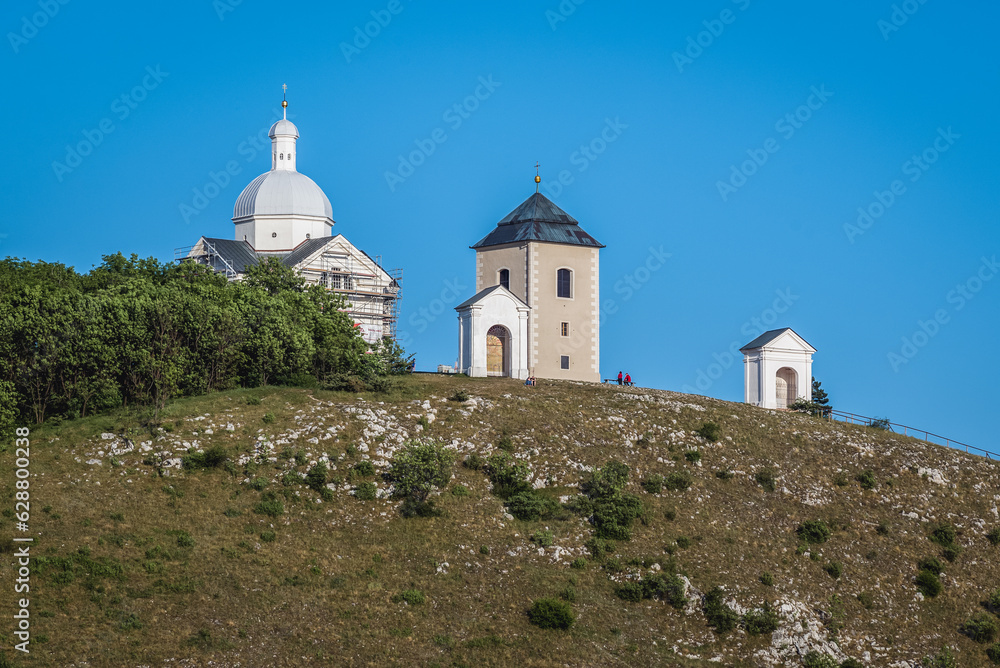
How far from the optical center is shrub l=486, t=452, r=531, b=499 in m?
54.0

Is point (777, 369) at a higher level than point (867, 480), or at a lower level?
higher

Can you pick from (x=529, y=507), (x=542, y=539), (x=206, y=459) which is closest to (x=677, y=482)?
(x=529, y=507)

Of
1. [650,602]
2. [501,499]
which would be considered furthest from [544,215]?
[650,602]

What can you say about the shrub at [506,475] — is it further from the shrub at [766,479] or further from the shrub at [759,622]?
the shrub at [759,622]

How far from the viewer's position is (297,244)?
287ft

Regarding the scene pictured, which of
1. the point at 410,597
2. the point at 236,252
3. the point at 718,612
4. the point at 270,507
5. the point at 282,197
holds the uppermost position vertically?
the point at 282,197

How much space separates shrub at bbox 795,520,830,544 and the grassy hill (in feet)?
1.13

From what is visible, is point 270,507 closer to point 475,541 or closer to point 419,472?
point 419,472

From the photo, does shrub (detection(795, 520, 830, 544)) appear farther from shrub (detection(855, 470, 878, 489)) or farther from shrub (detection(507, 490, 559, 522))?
shrub (detection(507, 490, 559, 522))

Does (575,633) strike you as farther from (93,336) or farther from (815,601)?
(93,336)

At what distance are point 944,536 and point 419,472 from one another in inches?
913

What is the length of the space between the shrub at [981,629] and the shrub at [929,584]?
1.77 meters

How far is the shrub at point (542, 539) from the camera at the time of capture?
165ft

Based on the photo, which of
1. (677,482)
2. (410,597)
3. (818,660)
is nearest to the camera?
(410,597)
